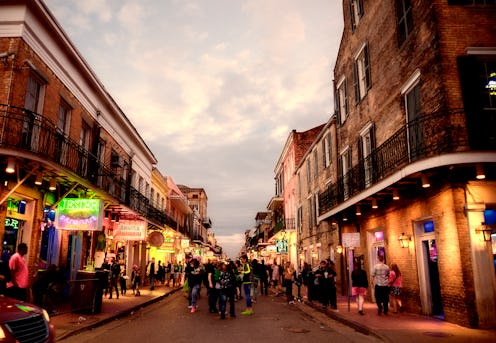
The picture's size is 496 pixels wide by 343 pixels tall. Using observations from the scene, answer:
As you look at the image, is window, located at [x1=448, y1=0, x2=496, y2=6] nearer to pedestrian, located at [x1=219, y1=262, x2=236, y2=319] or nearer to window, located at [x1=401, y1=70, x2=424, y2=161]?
window, located at [x1=401, y1=70, x2=424, y2=161]

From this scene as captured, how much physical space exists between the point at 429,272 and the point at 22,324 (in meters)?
11.6

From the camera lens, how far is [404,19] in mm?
13656

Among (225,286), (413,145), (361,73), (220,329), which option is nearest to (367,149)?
(361,73)

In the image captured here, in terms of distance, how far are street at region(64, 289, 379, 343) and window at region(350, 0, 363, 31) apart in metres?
12.9

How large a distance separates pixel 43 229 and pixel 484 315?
13.0 metres

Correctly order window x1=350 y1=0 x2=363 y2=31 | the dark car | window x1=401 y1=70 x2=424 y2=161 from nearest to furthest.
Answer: the dark car, window x1=401 y1=70 x2=424 y2=161, window x1=350 y1=0 x2=363 y2=31

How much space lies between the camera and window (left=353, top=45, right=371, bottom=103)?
17092 mm

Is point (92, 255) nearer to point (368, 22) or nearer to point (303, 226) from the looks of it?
point (368, 22)

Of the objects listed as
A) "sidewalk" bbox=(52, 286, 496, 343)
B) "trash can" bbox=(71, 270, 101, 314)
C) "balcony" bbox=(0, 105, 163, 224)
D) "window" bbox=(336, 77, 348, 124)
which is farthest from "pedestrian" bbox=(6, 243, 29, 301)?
"window" bbox=(336, 77, 348, 124)

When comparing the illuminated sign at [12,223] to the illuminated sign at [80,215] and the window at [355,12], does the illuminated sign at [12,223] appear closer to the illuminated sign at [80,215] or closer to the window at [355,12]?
the illuminated sign at [80,215]

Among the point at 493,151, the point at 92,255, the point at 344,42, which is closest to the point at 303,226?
the point at 344,42

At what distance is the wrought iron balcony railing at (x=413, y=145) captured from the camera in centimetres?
→ 1057

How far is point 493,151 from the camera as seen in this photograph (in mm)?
9602

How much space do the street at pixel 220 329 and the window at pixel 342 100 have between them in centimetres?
1059
